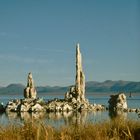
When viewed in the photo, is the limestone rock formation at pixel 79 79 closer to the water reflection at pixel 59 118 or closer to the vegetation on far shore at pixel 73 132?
the water reflection at pixel 59 118

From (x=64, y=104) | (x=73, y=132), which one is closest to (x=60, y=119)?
(x=73, y=132)

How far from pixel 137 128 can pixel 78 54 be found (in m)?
83.6

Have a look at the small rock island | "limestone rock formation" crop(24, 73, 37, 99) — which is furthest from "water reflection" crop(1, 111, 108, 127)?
"limestone rock formation" crop(24, 73, 37, 99)

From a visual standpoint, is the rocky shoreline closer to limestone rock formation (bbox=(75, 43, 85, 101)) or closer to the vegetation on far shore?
limestone rock formation (bbox=(75, 43, 85, 101))

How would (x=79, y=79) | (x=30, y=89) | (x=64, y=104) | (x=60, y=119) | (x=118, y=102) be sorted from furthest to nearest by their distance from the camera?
(x=79, y=79), (x=30, y=89), (x=118, y=102), (x=64, y=104), (x=60, y=119)

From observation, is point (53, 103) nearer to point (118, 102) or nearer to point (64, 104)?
point (64, 104)

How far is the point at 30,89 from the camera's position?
8975 cm

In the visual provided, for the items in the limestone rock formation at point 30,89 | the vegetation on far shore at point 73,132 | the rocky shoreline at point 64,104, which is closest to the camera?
the vegetation on far shore at point 73,132

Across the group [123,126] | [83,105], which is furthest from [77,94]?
[123,126]

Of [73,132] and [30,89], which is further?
[30,89]

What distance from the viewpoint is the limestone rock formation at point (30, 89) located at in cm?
8812

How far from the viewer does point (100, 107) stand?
7969cm

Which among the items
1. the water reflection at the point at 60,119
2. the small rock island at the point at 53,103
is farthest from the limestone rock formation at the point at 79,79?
the water reflection at the point at 60,119

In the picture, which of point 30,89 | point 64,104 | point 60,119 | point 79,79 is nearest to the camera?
point 60,119
